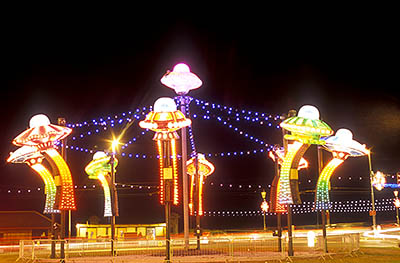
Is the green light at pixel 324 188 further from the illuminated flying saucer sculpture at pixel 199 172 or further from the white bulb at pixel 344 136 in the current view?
the illuminated flying saucer sculpture at pixel 199 172

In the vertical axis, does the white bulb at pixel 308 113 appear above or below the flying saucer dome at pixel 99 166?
above

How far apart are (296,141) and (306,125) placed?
0.97m

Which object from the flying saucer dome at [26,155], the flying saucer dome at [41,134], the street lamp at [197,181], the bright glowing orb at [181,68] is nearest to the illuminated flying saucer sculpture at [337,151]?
the street lamp at [197,181]

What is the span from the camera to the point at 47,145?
20062mm

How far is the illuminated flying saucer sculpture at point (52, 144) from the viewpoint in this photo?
1994 centimetres

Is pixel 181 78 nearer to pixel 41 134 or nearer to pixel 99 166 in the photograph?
pixel 41 134

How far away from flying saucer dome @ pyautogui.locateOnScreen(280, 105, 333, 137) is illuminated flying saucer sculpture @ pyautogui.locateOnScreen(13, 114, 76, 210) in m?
9.67

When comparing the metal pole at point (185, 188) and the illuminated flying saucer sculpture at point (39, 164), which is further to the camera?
the metal pole at point (185, 188)

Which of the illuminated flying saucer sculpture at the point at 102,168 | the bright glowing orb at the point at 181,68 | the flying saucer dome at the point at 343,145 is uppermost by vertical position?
the bright glowing orb at the point at 181,68

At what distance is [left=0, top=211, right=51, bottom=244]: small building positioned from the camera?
45.2 m

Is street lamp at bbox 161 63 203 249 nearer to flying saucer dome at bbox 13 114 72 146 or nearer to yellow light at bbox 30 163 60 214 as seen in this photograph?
flying saucer dome at bbox 13 114 72 146

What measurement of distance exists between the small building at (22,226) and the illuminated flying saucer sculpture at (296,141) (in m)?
32.9

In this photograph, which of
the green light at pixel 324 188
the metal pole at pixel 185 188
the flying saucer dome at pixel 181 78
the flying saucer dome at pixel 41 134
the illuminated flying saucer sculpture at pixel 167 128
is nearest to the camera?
the illuminated flying saucer sculpture at pixel 167 128

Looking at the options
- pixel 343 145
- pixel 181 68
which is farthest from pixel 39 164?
pixel 343 145
